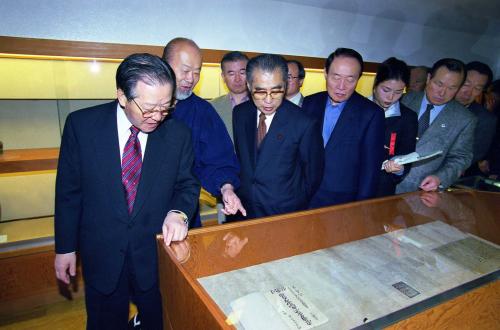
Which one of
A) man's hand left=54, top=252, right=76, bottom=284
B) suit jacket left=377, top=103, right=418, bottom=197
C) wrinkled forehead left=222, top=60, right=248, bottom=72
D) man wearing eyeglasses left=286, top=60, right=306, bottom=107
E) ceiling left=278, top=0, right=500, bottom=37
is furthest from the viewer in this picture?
ceiling left=278, top=0, right=500, bottom=37

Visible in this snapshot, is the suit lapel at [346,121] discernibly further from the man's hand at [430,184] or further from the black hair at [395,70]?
the man's hand at [430,184]

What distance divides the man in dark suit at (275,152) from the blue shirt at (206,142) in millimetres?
119

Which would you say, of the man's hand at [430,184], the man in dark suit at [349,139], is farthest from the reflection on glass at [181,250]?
the man's hand at [430,184]

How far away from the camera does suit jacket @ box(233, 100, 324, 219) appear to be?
1945 millimetres

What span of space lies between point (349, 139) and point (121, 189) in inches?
58.2

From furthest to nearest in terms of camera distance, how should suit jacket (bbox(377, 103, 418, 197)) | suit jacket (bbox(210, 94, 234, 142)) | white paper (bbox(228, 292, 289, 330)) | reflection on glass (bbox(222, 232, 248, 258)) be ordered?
suit jacket (bbox(210, 94, 234, 142)) < suit jacket (bbox(377, 103, 418, 197)) < reflection on glass (bbox(222, 232, 248, 258)) < white paper (bbox(228, 292, 289, 330))

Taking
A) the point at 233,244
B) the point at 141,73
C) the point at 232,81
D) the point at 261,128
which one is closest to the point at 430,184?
the point at 261,128

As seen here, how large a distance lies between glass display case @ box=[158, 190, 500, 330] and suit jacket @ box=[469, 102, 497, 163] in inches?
89.8

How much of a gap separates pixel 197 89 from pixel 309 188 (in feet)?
6.20

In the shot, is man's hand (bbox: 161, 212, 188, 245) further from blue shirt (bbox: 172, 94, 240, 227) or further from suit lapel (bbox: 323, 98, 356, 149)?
suit lapel (bbox: 323, 98, 356, 149)

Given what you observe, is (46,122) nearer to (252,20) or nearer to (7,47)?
(7,47)

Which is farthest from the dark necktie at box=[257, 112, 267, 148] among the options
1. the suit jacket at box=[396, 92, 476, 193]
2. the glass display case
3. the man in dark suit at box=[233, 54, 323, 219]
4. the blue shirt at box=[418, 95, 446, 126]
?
the blue shirt at box=[418, 95, 446, 126]

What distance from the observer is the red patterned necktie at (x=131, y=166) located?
1438mm

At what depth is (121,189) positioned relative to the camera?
55.9 inches
